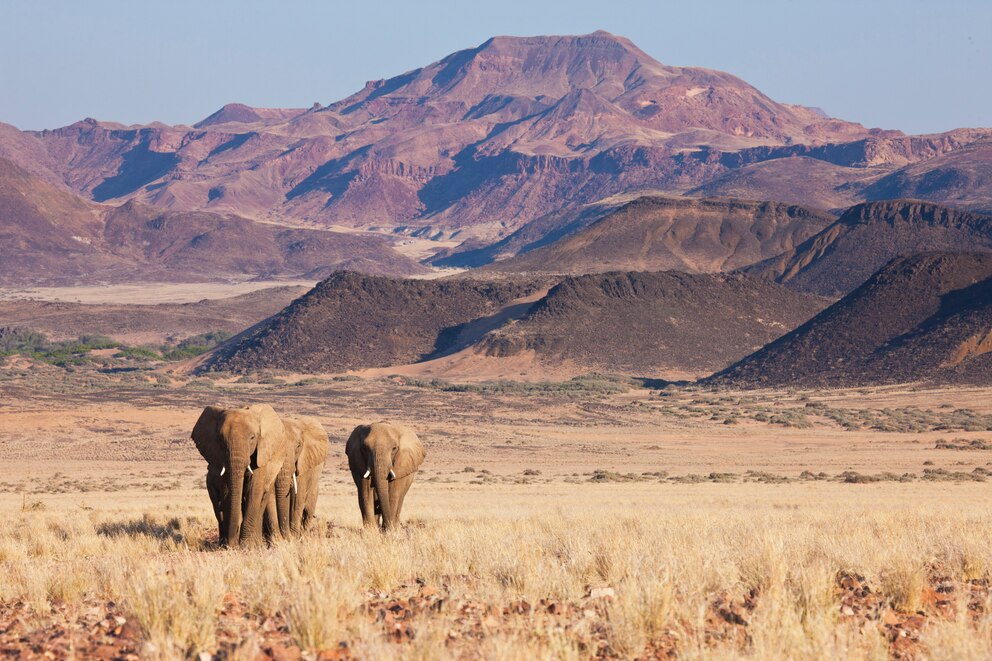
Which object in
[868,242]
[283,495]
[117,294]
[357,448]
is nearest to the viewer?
[283,495]

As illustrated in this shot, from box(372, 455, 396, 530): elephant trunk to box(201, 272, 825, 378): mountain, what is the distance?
7148cm

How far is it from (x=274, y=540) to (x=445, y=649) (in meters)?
6.47

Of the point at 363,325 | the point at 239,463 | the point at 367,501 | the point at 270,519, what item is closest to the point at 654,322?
the point at 363,325

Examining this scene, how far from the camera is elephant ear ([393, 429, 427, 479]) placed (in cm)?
1783

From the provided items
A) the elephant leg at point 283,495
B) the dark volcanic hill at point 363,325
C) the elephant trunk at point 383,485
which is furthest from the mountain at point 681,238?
the elephant leg at point 283,495

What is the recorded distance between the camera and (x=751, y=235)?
159625 mm

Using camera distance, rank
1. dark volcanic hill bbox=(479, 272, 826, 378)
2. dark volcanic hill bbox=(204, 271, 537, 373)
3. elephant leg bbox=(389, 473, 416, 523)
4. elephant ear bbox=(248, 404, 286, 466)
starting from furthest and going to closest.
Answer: dark volcanic hill bbox=(204, 271, 537, 373)
dark volcanic hill bbox=(479, 272, 826, 378)
elephant leg bbox=(389, 473, 416, 523)
elephant ear bbox=(248, 404, 286, 466)

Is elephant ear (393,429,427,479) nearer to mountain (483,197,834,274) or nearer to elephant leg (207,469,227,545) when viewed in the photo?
elephant leg (207,469,227,545)

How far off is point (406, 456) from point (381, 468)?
64 cm

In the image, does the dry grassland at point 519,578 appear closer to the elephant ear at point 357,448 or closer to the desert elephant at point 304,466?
the desert elephant at point 304,466

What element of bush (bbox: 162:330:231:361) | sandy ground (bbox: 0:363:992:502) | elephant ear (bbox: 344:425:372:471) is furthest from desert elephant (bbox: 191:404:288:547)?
bush (bbox: 162:330:231:361)

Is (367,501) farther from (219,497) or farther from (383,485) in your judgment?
(219,497)

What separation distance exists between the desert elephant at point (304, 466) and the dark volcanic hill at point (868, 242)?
117 m

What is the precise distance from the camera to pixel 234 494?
1430 cm
